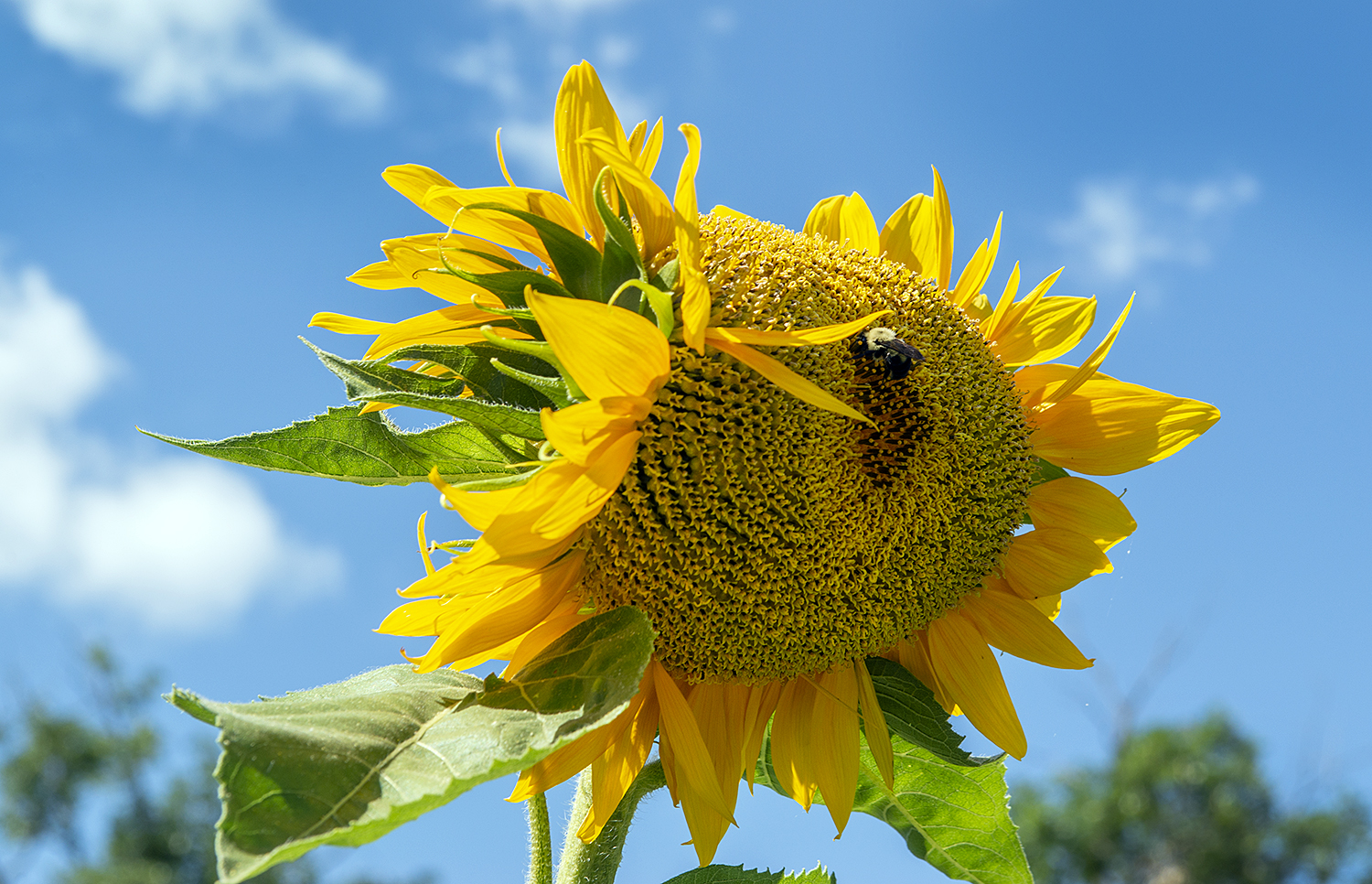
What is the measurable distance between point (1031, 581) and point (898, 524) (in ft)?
1.23

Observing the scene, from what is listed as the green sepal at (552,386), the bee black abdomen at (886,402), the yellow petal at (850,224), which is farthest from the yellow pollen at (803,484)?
the yellow petal at (850,224)

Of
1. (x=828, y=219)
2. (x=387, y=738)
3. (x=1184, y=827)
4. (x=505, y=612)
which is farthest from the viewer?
(x=1184, y=827)

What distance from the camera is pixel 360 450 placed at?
52.9 inches

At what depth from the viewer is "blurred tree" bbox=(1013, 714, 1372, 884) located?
22.9 m

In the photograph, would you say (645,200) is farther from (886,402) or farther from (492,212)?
(886,402)

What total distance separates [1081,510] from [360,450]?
1121mm

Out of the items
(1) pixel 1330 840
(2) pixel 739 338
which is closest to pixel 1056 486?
(2) pixel 739 338

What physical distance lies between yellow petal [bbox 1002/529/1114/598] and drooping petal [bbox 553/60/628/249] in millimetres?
826

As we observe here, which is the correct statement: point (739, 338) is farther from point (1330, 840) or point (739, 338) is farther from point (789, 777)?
point (1330, 840)

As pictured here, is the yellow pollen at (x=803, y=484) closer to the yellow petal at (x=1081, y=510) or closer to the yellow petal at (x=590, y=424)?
the yellow petal at (x=590, y=424)

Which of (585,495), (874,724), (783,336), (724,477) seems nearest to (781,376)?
(783,336)

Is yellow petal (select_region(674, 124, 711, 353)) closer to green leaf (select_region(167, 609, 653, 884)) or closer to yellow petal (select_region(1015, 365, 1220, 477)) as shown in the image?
green leaf (select_region(167, 609, 653, 884))

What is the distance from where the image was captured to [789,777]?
163cm

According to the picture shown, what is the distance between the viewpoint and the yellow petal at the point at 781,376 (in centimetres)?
126
